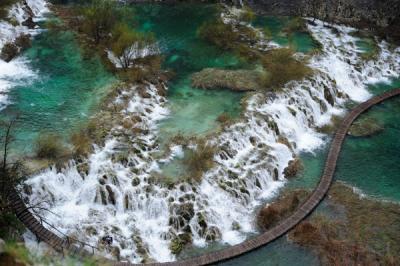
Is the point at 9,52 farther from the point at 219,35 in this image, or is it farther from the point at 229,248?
the point at 229,248

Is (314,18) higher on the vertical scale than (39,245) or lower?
higher

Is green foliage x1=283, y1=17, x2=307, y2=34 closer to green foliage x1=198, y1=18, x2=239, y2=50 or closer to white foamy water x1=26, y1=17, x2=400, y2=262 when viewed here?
green foliage x1=198, y1=18, x2=239, y2=50

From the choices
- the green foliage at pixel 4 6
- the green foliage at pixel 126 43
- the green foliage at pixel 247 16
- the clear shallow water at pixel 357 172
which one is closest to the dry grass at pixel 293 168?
the clear shallow water at pixel 357 172

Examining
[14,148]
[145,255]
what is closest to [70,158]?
[14,148]

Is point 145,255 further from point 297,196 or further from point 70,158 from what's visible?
point 297,196

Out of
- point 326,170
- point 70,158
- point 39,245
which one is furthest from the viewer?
point 326,170
